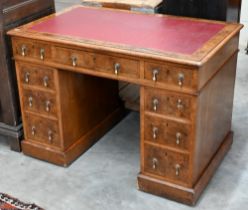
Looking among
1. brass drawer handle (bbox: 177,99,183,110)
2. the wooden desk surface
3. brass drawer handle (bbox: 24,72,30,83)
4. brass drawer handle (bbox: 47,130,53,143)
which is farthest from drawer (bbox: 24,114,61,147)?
brass drawer handle (bbox: 177,99,183,110)

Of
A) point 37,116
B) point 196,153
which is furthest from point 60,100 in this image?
point 196,153

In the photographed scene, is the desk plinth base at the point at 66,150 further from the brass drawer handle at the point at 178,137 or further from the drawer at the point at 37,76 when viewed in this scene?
the brass drawer handle at the point at 178,137

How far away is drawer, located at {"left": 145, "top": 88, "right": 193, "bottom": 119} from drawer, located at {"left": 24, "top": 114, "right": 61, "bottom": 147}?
0.60 meters

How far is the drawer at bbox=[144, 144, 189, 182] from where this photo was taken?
6.94 ft

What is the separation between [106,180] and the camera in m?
2.40

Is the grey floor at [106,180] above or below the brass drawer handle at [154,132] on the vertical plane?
below

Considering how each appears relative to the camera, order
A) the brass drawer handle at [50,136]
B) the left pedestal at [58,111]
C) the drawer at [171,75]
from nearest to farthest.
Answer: the drawer at [171,75] → the left pedestal at [58,111] → the brass drawer handle at [50,136]

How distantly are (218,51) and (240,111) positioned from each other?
1.09m

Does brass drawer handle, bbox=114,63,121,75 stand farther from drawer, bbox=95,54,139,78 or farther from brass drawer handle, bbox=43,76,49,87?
brass drawer handle, bbox=43,76,49,87

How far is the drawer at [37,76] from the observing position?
7.61 ft

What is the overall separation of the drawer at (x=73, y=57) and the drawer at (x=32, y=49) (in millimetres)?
50

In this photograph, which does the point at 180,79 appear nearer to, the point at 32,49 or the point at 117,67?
the point at 117,67

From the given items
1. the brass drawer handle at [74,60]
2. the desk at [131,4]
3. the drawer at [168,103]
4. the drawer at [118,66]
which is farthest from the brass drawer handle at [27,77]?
the desk at [131,4]

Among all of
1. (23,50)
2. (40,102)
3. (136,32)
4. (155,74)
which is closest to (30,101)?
(40,102)
